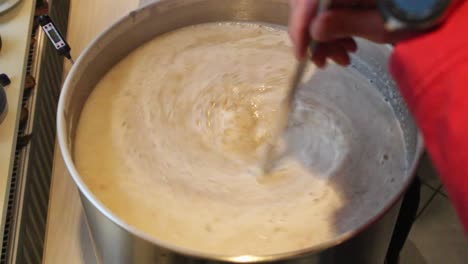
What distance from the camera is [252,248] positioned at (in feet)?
2.02

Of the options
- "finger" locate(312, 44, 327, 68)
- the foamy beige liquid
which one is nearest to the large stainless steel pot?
the foamy beige liquid

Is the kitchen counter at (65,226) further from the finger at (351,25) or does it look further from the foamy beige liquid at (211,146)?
the finger at (351,25)

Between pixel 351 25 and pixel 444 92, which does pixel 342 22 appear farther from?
pixel 444 92

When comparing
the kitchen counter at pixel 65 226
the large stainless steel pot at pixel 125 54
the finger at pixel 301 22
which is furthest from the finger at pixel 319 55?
the kitchen counter at pixel 65 226

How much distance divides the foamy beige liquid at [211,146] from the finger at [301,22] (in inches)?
8.4

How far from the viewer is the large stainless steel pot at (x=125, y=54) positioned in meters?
0.50

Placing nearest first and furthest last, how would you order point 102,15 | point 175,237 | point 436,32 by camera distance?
point 436,32, point 175,237, point 102,15

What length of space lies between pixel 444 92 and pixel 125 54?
53 cm

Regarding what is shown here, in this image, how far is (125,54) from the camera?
0.82m

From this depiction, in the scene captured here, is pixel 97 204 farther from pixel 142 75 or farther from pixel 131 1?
pixel 131 1

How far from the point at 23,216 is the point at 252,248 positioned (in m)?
0.31

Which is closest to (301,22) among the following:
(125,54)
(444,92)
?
(444,92)

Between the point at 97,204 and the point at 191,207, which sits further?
the point at 191,207

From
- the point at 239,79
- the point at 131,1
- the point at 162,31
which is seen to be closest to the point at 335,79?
the point at 239,79
